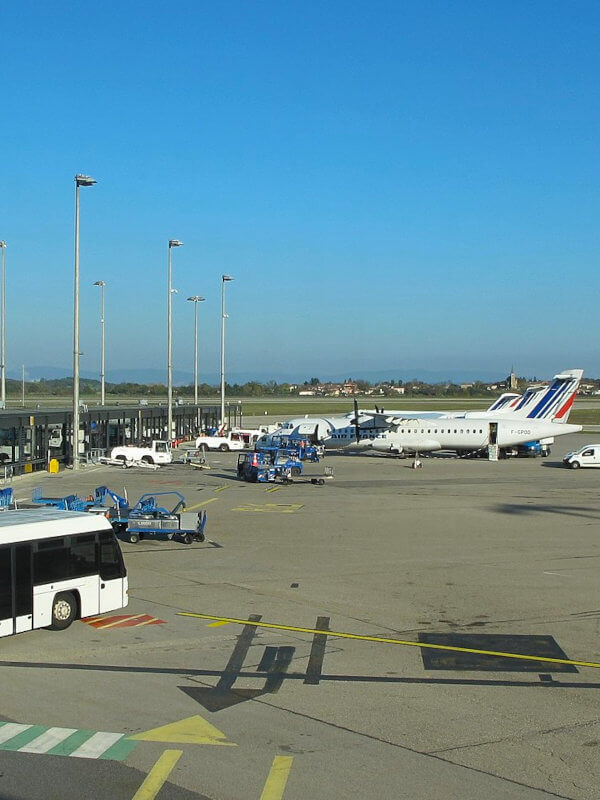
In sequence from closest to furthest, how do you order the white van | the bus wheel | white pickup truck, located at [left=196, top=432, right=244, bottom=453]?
the bus wheel < the white van < white pickup truck, located at [left=196, top=432, right=244, bottom=453]

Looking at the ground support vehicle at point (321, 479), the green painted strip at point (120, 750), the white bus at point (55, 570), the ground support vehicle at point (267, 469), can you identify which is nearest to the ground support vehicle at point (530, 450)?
the ground support vehicle at point (321, 479)

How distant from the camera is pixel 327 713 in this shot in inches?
456

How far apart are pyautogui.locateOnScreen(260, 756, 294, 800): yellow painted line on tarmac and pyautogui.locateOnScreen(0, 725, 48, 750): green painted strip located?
116 inches

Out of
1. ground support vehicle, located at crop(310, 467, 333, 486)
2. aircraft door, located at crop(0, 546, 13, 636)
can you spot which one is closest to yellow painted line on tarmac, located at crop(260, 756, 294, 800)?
aircraft door, located at crop(0, 546, 13, 636)

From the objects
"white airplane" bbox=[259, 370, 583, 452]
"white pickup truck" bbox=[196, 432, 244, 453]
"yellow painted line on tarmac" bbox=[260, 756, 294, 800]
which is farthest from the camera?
"white pickup truck" bbox=[196, 432, 244, 453]

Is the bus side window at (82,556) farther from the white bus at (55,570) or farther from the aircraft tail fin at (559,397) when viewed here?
the aircraft tail fin at (559,397)

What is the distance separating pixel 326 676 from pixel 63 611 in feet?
17.3

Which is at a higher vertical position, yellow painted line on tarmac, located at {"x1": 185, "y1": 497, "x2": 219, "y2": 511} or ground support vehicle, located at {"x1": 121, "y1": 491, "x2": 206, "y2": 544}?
ground support vehicle, located at {"x1": 121, "y1": 491, "x2": 206, "y2": 544}

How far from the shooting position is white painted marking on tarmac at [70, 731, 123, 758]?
1001cm

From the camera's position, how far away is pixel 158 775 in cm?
950

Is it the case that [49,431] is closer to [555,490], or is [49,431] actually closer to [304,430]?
[304,430]

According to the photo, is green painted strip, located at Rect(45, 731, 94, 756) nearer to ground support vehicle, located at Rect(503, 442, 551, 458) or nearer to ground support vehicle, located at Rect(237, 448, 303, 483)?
ground support vehicle, located at Rect(237, 448, 303, 483)

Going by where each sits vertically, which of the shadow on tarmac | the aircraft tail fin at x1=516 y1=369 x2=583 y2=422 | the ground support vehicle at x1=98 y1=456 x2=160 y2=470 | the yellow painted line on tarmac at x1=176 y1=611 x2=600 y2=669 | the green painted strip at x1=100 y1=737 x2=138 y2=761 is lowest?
the ground support vehicle at x1=98 y1=456 x2=160 y2=470

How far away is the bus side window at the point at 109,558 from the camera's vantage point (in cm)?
1659
